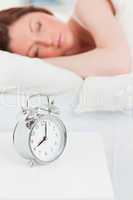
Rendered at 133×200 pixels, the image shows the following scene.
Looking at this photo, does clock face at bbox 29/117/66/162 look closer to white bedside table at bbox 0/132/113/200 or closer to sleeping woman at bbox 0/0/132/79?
white bedside table at bbox 0/132/113/200

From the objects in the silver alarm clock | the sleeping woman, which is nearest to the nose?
the sleeping woman

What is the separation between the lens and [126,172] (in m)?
1.66

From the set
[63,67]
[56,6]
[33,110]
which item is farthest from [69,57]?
[33,110]

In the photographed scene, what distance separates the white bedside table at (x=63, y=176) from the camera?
1205 millimetres

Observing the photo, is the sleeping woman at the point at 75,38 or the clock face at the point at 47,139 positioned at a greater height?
the sleeping woman at the point at 75,38

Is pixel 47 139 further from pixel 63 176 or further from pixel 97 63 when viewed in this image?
pixel 97 63

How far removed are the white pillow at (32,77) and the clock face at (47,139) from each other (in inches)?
8.4

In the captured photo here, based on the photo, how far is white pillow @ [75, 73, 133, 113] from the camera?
154 centimetres

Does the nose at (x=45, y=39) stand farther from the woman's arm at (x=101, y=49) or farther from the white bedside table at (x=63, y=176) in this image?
the white bedside table at (x=63, y=176)

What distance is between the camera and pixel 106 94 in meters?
1.55

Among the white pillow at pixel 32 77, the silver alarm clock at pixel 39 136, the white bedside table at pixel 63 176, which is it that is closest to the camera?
the white bedside table at pixel 63 176

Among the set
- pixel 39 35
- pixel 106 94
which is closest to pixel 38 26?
pixel 39 35

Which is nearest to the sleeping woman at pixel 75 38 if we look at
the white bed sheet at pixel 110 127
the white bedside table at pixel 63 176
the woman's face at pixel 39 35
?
the woman's face at pixel 39 35

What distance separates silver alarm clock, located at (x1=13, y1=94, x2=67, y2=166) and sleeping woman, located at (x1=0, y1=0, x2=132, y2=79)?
26 cm
